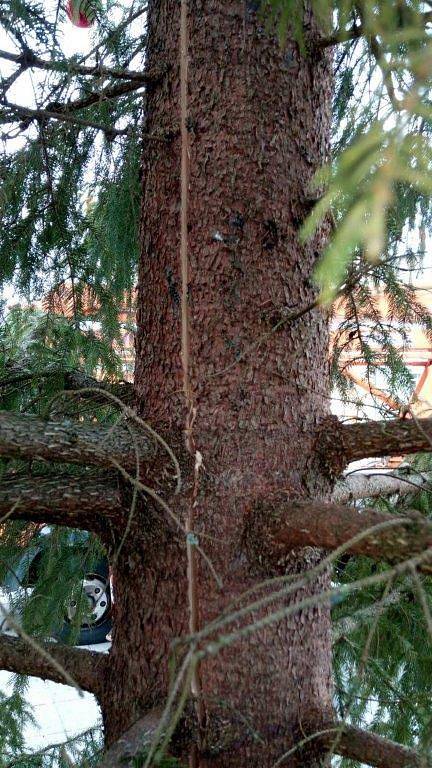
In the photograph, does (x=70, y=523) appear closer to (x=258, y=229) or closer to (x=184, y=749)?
(x=184, y=749)

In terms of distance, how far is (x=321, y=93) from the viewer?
1479 mm

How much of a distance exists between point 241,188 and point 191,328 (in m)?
0.26

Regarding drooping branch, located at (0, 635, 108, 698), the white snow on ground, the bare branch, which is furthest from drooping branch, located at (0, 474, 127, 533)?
the white snow on ground

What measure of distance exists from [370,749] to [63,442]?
660 millimetres

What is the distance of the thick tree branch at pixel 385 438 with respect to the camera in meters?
1.21

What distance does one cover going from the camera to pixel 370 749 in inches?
47.8

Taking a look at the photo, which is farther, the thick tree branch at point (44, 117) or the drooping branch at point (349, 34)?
the thick tree branch at point (44, 117)

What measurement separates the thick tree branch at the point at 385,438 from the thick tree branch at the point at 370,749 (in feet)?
1.37

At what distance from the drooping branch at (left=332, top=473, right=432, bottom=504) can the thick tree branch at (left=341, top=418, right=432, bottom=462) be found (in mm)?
308

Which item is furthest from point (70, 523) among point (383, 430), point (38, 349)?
point (38, 349)

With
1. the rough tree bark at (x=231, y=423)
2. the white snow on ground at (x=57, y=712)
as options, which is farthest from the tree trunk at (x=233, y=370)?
the white snow on ground at (x=57, y=712)

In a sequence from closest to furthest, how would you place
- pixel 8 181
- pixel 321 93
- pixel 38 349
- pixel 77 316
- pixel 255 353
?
pixel 255 353 < pixel 321 93 < pixel 8 181 < pixel 77 316 < pixel 38 349

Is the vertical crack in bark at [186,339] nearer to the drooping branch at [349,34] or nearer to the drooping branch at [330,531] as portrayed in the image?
the drooping branch at [330,531]

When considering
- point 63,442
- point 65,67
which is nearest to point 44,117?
point 65,67
